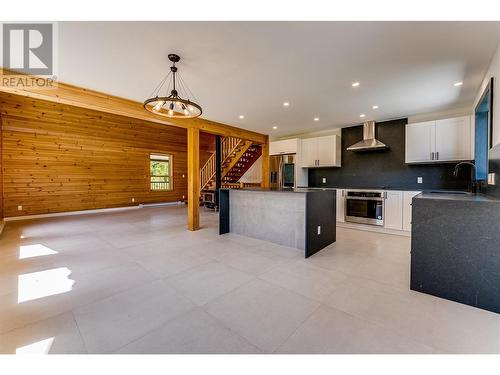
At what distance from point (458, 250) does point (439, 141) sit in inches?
127

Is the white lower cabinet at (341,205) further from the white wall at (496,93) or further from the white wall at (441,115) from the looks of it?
the white wall at (496,93)

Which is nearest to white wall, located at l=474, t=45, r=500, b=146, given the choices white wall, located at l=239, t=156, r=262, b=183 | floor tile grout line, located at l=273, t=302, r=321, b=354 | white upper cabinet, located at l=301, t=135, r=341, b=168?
floor tile grout line, located at l=273, t=302, r=321, b=354

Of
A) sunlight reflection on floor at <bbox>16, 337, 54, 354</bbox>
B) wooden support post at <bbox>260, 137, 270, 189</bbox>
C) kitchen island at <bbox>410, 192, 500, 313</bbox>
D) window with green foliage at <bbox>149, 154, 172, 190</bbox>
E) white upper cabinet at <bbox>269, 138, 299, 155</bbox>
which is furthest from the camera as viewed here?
window with green foliage at <bbox>149, 154, 172, 190</bbox>

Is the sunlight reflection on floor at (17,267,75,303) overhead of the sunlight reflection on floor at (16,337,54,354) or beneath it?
overhead

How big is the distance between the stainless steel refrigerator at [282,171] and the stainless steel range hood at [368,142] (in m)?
1.67

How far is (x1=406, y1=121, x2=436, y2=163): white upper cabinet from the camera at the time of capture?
4410 mm

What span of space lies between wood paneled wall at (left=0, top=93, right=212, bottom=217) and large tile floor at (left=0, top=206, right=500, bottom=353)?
A: 3571 mm

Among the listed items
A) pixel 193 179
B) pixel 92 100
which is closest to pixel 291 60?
pixel 193 179

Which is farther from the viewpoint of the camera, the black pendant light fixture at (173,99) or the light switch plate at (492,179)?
the black pendant light fixture at (173,99)

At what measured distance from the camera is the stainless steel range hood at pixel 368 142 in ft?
16.9

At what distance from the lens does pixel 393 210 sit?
458 centimetres

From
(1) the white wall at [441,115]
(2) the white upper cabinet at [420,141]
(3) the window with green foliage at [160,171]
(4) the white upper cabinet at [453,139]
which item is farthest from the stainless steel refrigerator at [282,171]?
(3) the window with green foliage at [160,171]

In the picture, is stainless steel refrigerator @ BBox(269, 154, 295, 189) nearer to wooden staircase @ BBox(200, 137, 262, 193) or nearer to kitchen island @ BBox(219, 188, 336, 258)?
wooden staircase @ BBox(200, 137, 262, 193)

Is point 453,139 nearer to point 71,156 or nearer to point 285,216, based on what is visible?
point 285,216
